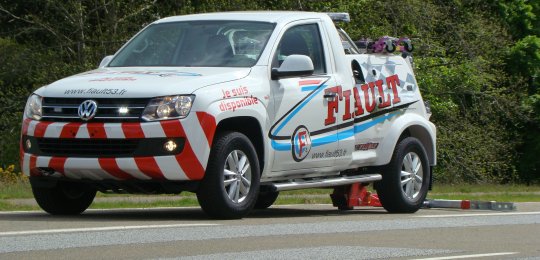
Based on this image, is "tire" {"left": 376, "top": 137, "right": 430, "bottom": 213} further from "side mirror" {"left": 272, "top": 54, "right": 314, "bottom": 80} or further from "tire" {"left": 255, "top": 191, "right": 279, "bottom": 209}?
"side mirror" {"left": 272, "top": 54, "right": 314, "bottom": 80}

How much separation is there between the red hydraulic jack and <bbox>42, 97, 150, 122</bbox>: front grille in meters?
3.77

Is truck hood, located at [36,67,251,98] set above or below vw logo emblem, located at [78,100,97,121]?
above

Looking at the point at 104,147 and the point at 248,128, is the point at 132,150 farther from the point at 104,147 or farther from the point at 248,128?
the point at 248,128

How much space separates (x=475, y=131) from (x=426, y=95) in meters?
1.76

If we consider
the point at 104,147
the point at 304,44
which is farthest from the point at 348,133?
the point at 104,147

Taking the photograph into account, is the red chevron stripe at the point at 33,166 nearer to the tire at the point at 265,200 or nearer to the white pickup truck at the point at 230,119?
the white pickup truck at the point at 230,119

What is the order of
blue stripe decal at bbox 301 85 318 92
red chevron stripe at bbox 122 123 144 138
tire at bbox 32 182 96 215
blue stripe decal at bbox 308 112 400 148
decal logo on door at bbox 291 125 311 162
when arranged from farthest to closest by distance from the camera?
1. blue stripe decal at bbox 308 112 400 148
2. blue stripe decal at bbox 301 85 318 92
3. decal logo on door at bbox 291 125 311 162
4. tire at bbox 32 182 96 215
5. red chevron stripe at bbox 122 123 144 138

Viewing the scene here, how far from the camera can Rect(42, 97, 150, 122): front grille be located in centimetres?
1141

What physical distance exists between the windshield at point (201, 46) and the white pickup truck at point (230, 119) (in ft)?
0.05

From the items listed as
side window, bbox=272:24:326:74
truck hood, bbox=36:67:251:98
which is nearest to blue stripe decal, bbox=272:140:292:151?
truck hood, bbox=36:67:251:98

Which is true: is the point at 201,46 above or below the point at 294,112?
above

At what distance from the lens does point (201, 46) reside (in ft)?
42.1

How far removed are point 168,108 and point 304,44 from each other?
8.25 ft

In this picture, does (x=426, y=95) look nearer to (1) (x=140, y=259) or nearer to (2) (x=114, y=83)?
(2) (x=114, y=83)
